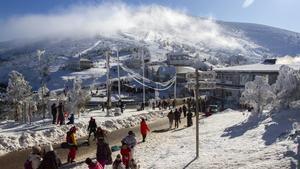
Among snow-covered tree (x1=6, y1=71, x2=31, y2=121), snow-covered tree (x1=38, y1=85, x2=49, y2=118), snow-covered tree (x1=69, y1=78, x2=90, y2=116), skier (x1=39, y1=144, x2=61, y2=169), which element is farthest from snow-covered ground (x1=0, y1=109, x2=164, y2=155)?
snow-covered tree (x1=6, y1=71, x2=31, y2=121)

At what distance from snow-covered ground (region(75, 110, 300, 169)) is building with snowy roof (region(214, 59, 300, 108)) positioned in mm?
38545

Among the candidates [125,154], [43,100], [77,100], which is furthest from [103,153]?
[43,100]

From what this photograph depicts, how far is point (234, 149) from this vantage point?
1845 cm

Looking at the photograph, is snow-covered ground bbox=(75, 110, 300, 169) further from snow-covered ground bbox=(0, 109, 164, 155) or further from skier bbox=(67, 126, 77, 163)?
snow-covered ground bbox=(0, 109, 164, 155)

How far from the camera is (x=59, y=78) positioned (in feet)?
517

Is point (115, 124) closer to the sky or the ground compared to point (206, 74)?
closer to the ground

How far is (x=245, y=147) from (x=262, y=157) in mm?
2860

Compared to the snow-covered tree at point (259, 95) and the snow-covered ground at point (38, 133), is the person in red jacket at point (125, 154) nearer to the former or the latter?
the snow-covered ground at point (38, 133)

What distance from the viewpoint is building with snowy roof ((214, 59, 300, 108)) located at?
6328 centimetres

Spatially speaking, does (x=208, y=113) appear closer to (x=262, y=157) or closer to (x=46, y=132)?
(x=46, y=132)

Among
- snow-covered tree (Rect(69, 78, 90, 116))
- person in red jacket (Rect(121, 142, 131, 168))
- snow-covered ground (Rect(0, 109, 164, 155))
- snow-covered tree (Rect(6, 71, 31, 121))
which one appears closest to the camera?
person in red jacket (Rect(121, 142, 131, 168))

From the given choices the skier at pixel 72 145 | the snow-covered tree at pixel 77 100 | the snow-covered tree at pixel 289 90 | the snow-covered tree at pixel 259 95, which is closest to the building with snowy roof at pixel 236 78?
the snow-covered tree at pixel 77 100

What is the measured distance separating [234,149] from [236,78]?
173 ft

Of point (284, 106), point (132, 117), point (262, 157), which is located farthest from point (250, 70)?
point (262, 157)
